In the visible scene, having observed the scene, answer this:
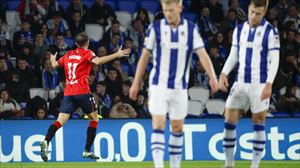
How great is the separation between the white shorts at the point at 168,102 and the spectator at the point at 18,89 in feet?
24.7

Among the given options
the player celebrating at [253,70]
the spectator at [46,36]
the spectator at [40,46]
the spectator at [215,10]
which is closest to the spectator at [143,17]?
the spectator at [215,10]

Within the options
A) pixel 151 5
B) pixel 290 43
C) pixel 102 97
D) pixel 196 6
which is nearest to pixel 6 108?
pixel 102 97

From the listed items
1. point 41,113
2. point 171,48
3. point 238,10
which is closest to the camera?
point 171,48

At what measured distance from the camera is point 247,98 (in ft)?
36.5

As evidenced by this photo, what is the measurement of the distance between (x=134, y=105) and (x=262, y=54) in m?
6.86

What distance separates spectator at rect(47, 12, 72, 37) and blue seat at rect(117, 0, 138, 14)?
5.29 ft

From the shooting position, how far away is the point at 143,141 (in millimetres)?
15617

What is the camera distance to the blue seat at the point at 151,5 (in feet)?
66.9

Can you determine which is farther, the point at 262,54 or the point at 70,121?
the point at 70,121

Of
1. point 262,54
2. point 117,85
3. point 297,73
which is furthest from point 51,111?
point 262,54

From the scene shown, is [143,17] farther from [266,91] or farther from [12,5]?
[266,91]

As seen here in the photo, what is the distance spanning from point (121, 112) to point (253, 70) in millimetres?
6447

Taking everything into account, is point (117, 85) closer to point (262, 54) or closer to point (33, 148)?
point (33, 148)

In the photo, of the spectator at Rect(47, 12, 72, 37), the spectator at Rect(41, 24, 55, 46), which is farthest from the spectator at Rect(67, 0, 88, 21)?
the spectator at Rect(41, 24, 55, 46)
